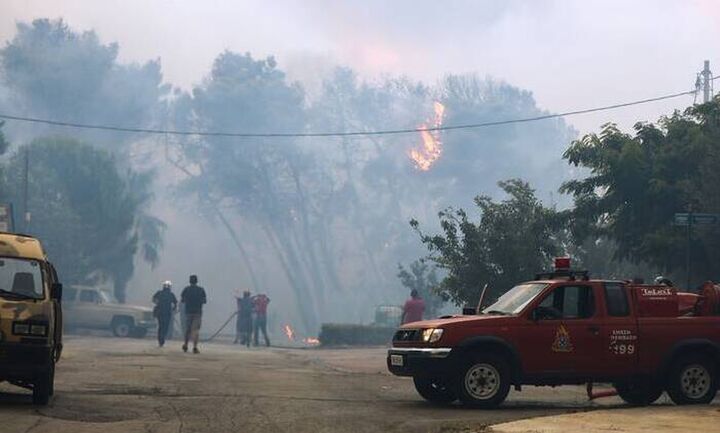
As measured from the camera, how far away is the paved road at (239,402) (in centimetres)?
1213

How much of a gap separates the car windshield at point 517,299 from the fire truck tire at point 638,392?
70.4 inches

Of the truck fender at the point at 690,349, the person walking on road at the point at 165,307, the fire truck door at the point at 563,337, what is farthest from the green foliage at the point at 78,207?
the truck fender at the point at 690,349

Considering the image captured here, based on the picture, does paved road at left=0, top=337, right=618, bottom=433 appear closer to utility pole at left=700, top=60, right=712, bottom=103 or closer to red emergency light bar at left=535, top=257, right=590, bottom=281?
red emergency light bar at left=535, top=257, right=590, bottom=281

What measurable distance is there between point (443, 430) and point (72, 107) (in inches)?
2896

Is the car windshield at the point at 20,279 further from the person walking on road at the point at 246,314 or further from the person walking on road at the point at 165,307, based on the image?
the person walking on road at the point at 246,314

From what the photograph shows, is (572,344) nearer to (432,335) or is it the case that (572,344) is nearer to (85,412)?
(432,335)

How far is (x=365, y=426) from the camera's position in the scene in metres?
12.3

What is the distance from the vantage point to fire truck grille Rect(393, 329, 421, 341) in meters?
14.9

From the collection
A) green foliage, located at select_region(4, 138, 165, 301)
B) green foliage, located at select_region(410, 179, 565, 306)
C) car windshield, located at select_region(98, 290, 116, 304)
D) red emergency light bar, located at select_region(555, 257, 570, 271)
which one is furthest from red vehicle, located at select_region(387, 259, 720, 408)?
green foliage, located at select_region(4, 138, 165, 301)

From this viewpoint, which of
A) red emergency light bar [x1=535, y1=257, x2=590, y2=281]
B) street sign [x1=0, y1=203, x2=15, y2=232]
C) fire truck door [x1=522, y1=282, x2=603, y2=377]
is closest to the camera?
fire truck door [x1=522, y1=282, x2=603, y2=377]

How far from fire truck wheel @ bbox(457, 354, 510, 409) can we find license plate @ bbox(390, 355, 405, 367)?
82 centimetres

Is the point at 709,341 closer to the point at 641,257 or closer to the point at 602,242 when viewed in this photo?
the point at 641,257

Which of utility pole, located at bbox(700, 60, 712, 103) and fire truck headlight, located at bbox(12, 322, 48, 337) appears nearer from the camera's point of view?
fire truck headlight, located at bbox(12, 322, 48, 337)

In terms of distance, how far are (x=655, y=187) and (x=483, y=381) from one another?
9.88m
